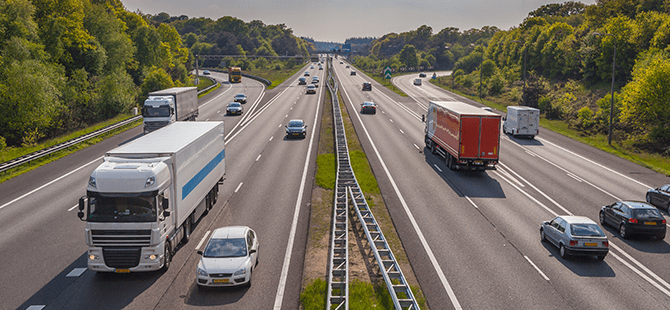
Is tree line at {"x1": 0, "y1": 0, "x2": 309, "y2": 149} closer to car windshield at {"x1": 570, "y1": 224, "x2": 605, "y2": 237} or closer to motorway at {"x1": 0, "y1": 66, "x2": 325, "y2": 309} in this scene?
motorway at {"x1": 0, "y1": 66, "x2": 325, "y2": 309}

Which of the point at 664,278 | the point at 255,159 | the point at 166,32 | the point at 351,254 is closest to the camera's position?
the point at 664,278

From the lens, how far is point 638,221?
19.4 meters

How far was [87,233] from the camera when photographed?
46.5ft

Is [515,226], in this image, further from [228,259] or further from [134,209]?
[134,209]

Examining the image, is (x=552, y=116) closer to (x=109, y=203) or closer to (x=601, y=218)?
(x=601, y=218)

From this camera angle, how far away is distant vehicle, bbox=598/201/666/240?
1936cm

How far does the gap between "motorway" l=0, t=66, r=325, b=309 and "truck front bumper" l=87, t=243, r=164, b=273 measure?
0.59 m

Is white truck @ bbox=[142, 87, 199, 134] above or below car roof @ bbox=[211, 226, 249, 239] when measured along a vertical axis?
above

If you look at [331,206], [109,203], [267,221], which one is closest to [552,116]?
[331,206]

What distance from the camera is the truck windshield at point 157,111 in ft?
127

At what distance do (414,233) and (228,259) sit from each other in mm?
8435

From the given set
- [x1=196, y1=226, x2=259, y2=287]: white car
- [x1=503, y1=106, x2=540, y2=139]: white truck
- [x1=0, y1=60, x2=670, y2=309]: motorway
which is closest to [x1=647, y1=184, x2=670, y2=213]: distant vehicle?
[x1=0, y1=60, x2=670, y2=309]: motorway

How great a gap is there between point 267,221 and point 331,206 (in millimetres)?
3696

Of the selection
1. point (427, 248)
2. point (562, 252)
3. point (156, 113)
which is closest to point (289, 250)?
point (427, 248)
